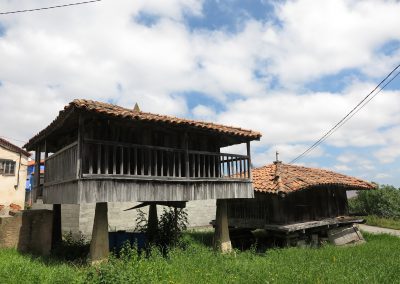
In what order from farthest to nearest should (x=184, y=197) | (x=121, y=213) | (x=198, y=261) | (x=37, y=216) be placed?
(x=121, y=213) < (x=37, y=216) < (x=184, y=197) < (x=198, y=261)

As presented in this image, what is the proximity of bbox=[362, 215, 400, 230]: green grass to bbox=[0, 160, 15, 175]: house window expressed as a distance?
25.2 m

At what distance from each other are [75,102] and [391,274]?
8.27 meters

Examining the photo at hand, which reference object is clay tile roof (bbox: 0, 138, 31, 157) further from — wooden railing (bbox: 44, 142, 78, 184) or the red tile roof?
wooden railing (bbox: 44, 142, 78, 184)

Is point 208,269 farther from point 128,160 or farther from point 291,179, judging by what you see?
point 291,179

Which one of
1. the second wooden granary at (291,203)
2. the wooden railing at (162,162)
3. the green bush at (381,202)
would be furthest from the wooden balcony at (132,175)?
the green bush at (381,202)

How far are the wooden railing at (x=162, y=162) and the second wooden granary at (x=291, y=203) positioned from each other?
6.38ft

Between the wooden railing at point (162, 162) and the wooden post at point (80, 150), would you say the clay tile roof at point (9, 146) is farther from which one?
the wooden post at point (80, 150)

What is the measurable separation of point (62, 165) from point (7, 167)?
56.4 ft

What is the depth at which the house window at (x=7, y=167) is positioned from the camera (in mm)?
23328

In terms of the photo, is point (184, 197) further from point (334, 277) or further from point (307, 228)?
point (307, 228)

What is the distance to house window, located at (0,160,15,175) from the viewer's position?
2333cm

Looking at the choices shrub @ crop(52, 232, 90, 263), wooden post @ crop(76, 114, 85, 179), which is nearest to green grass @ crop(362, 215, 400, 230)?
shrub @ crop(52, 232, 90, 263)

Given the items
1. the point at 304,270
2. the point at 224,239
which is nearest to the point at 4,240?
the point at 224,239

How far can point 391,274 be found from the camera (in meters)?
8.15
